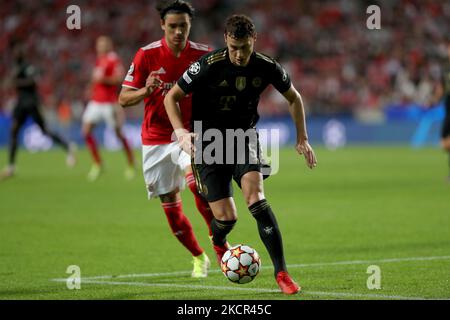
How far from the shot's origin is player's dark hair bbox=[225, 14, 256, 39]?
669 cm

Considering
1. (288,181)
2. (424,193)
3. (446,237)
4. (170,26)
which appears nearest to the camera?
(170,26)

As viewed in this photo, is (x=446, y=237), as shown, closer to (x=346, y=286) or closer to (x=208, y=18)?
(x=346, y=286)

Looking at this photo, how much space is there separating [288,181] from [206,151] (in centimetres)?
1131

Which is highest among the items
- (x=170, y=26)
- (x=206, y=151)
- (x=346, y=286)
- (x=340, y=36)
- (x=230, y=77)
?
(x=340, y=36)

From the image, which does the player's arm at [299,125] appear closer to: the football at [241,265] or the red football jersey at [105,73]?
the football at [241,265]

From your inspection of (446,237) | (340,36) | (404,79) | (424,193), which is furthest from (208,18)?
(446,237)

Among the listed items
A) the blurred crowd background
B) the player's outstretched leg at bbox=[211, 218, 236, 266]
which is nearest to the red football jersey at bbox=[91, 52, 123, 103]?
the blurred crowd background

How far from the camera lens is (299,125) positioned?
7.35m

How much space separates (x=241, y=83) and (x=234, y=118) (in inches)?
12.5

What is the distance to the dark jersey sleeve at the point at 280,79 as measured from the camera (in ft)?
23.2

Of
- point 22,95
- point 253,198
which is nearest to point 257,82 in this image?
point 253,198

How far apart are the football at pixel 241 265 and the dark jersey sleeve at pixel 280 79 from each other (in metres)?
1.33

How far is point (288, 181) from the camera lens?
18.5 m

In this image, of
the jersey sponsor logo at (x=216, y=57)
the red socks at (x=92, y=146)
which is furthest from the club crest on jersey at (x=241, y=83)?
the red socks at (x=92, y=146)
